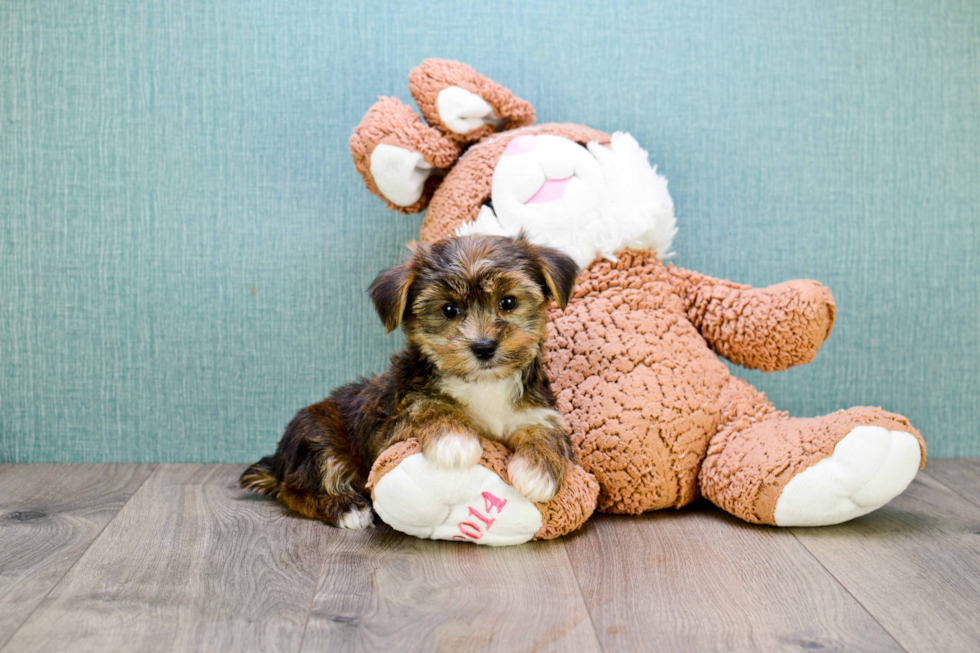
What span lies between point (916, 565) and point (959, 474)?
3.86ft

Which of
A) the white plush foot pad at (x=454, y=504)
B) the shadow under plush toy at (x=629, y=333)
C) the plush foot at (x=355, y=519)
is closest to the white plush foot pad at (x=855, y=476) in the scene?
the shadow under plush toy at (x=629, y=333)

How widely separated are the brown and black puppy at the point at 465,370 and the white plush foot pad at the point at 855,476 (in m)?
0.69

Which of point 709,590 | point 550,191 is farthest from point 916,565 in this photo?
point 550,191

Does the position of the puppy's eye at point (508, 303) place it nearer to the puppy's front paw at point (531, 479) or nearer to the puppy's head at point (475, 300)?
the puppy's head at point (475, 300)

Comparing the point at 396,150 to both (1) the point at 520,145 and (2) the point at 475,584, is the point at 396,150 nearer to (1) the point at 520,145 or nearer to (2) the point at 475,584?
(1) the point at 520,145

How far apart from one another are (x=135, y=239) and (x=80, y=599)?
64.0 inches

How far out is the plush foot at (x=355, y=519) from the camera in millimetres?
2447

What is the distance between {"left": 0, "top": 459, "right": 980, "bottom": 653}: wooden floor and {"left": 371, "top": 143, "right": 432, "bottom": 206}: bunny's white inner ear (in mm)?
1135

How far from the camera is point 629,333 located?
2572mm

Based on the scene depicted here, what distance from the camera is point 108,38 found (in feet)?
10.1

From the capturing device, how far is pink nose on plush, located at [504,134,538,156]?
262cm

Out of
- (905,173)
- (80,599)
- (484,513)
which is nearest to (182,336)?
(80,599)

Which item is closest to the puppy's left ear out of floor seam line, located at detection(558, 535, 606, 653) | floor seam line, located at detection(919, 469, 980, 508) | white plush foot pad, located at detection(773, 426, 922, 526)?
floor seam line, located at detection(558, 535, 606, 653)

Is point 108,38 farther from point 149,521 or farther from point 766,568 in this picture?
point 766,568
